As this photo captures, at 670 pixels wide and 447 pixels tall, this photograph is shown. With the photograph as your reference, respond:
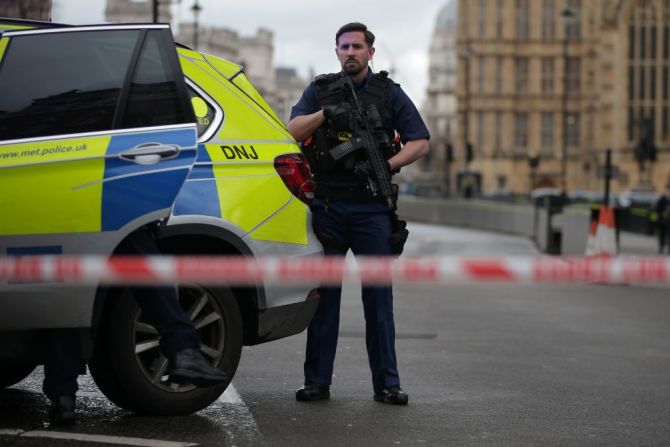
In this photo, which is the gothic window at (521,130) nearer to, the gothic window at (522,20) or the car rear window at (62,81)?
the gothic window at (522,20)

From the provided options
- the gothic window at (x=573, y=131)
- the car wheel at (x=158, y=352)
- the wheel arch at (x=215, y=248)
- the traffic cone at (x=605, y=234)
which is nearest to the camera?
the car wheel at (x=158, y=352)

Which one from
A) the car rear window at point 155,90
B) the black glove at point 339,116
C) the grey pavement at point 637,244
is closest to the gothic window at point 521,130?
the grey pavement at point 637,244

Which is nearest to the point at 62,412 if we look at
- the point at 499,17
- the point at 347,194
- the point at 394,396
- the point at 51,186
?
the point at 51,186

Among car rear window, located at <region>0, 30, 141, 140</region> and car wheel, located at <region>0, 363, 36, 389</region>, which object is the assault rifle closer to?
car rear window, located at <region>0, 30, 141, 140</region>

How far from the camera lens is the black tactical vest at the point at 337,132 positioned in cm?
783

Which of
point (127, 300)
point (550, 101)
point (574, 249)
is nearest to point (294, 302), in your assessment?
point (127, 300)

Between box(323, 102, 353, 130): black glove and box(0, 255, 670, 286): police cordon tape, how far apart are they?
0.70 m

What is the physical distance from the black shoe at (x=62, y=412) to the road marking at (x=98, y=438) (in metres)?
0.11

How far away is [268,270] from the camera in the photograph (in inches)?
281

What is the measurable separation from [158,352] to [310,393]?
1201 mm

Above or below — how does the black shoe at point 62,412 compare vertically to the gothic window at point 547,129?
above

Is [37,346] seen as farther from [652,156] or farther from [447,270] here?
[652,156]

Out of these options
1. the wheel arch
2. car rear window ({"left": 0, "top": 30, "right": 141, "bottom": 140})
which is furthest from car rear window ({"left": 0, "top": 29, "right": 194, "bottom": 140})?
the wheel arch

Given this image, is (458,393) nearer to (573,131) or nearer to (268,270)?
(268,270)
